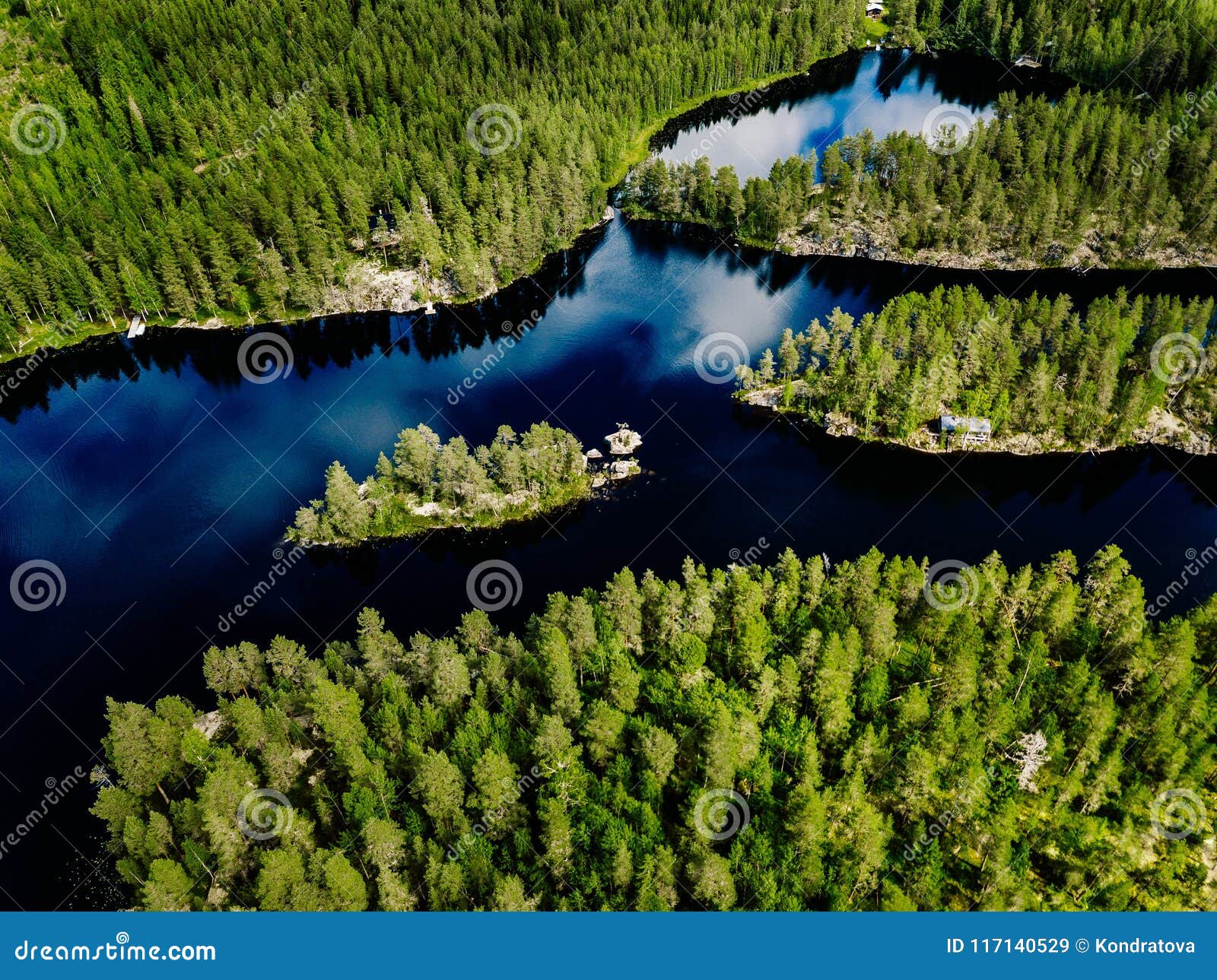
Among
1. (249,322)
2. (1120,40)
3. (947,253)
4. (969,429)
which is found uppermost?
(1120,40)

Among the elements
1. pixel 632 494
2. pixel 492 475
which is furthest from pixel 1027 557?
pixel 492 475

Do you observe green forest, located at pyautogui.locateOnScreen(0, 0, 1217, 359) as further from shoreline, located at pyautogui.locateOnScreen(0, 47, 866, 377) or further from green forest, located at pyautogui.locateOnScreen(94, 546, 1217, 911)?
green forest, located at pyautogui.locateOnScreen(94, 546, 1217, 911)

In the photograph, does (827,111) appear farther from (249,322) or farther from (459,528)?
(459,528)

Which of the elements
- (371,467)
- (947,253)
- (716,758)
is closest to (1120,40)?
(947,253)

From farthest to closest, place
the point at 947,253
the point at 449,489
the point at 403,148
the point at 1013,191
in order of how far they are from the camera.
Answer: the point at 403,148 < the point at 947,253 < the point at 1013,191 < the point at 449,489

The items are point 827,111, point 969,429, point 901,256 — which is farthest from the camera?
point 827,111

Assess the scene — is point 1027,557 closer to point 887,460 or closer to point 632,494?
point 887,460
